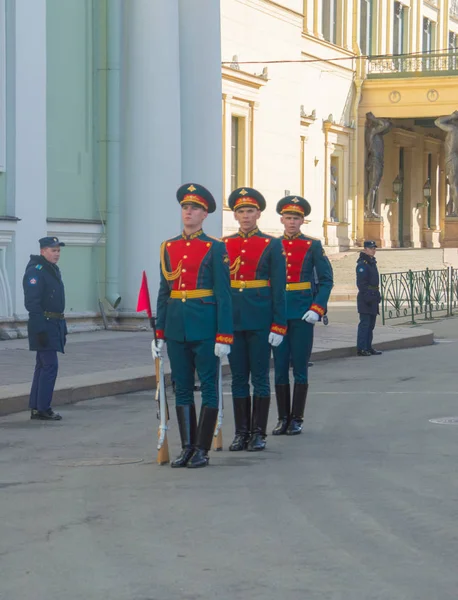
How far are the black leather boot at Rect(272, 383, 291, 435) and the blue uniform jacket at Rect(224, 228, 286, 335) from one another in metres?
Result: 1.05

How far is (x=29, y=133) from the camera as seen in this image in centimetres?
2055

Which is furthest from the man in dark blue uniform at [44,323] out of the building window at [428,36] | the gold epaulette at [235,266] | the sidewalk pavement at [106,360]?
the building window at [428,36]

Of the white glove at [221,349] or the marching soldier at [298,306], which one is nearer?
the white glove at [221,349]

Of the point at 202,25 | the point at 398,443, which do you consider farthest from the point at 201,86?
the point at 398,443

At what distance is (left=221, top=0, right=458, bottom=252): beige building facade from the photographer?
34.7 m

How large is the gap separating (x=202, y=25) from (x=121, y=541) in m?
18.2

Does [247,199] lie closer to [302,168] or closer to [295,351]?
[295,351]

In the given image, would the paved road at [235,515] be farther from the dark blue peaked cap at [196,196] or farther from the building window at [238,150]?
the building window at [238,150]

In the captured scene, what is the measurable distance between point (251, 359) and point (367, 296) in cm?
1011

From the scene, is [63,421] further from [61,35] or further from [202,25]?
[202,25]

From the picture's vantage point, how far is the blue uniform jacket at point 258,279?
389 inches

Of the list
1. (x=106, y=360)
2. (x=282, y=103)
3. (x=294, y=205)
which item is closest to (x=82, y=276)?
(x=106, y=360)

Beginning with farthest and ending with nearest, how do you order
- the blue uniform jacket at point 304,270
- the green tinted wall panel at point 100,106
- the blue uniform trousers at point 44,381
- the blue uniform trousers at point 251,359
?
the green tinted wall panel at point 100,106 < the blue uniform trousers at point 44,381 < the blue uniform jacket at point 304,270 < the blue uniform trousers at point 251,359

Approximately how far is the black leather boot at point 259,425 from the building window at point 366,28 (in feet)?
126
